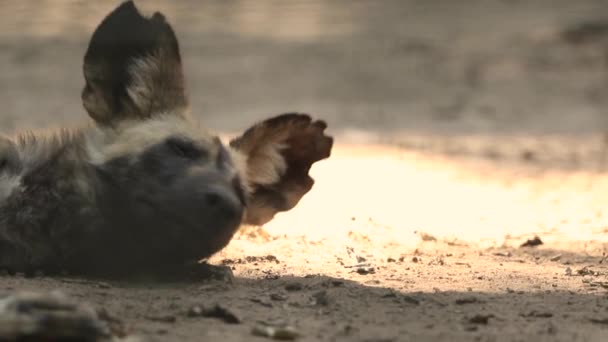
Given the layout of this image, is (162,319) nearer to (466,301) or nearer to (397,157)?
(466,301)

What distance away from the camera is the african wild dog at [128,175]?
316 centimetres

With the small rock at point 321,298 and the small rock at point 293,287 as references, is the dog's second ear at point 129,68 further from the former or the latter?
the small rock at point 321,298

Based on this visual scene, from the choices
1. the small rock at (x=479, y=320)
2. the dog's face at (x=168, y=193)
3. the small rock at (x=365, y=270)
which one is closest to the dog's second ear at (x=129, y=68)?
the dog's face at (x=168, y=193)

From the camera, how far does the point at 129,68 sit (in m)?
3.55

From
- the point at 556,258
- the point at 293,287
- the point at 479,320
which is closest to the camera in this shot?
the point at 479,320

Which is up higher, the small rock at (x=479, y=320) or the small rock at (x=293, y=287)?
the small rock at (x=293, y=287)

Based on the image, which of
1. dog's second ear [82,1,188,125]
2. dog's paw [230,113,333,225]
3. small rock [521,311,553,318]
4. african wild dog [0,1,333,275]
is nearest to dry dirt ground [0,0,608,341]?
small rock [521,311,553,318]

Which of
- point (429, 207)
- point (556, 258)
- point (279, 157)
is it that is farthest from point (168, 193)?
point (429, 207)

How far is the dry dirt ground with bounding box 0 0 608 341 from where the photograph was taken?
10.0 feet

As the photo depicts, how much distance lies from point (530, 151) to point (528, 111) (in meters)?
1.59

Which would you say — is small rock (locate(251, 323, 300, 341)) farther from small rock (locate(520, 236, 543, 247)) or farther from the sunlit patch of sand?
small rock (locate(520, 236, 543, 247))

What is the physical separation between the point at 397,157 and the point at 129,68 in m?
3.24

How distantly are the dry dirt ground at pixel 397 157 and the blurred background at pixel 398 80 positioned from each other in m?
0.02

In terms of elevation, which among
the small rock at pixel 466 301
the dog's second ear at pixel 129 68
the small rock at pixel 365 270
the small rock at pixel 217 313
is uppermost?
the dog's second ear at pixel 129 68
